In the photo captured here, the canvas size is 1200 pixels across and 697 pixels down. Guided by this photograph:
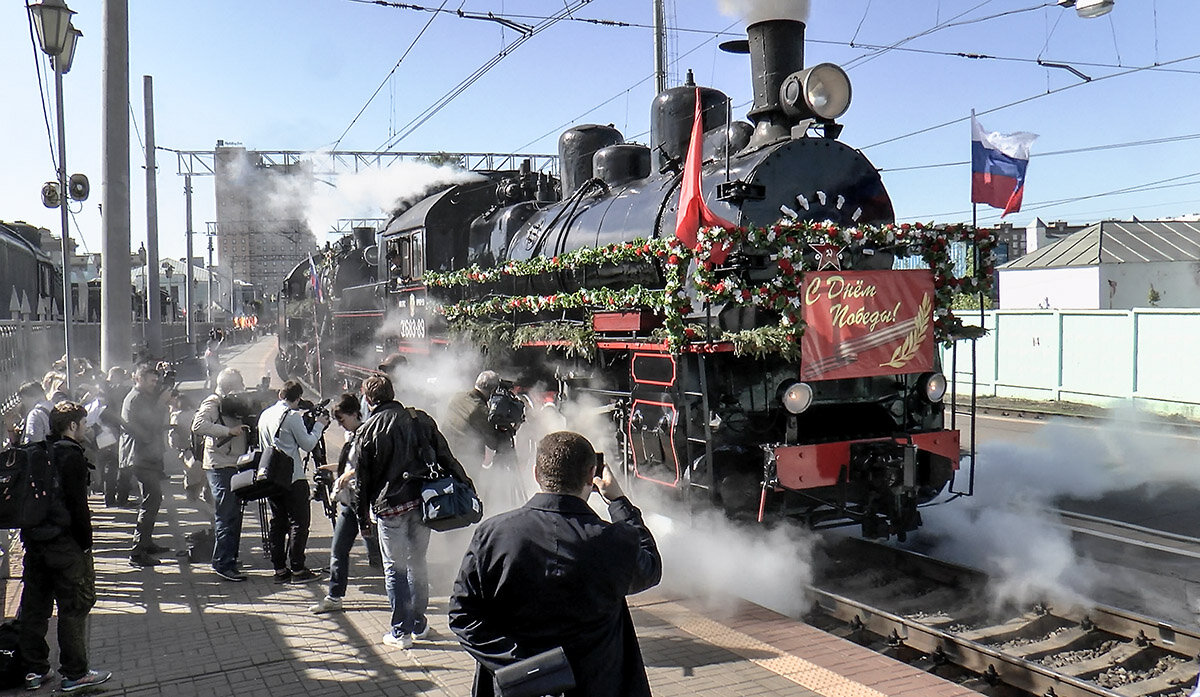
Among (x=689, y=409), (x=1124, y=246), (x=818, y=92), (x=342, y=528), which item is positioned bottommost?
(x=342, y=528)

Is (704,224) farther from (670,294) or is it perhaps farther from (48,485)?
(48,485)

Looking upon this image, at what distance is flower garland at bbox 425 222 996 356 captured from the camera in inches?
239

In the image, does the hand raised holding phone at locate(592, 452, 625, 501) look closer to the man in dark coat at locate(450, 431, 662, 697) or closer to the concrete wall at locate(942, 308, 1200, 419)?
the man in dark coat at locate(450, 431, 662, 697)

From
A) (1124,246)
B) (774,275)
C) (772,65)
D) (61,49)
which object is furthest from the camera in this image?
(1124,246)

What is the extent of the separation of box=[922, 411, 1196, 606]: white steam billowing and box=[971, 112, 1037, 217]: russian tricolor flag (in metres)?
2.98

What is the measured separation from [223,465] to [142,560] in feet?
3.39

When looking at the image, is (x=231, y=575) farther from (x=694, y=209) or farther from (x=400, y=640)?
(x=694, y=209)

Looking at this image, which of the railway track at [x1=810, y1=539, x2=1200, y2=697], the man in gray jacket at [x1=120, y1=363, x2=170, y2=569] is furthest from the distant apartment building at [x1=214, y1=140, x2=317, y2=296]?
the railway track at [x1=810, y1=539, x2=1200, y2=697]

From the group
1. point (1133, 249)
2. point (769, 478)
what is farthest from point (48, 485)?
point (1133, 249)

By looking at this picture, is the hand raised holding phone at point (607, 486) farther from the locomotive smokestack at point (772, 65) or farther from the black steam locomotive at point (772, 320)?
the locomotive smokestack at point (772, 65)

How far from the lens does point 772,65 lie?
281 inches

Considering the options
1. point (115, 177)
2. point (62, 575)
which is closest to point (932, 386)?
point (62, 575)

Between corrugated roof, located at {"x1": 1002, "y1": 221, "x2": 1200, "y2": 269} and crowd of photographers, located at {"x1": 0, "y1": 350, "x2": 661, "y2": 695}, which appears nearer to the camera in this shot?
crowd of photographers, located at {"x1": 0, "y1": 350, "x2": 661, "y2": 695}

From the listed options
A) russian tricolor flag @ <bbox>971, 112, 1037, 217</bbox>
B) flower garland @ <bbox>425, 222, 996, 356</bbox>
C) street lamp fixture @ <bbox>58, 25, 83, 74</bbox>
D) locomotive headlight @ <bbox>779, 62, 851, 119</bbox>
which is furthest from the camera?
russian tricolor flag @ <bbox>971, 112, 1037, 217</bbox>
